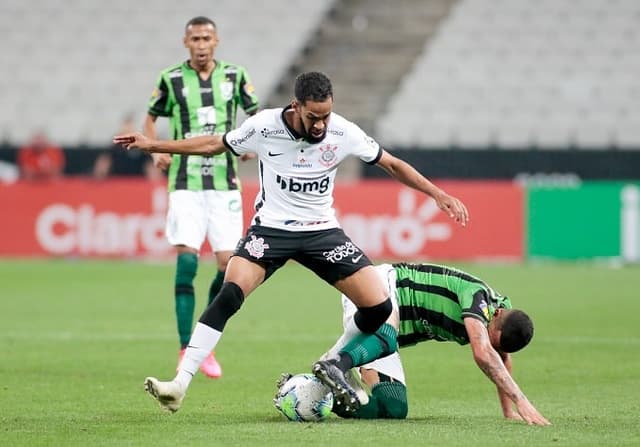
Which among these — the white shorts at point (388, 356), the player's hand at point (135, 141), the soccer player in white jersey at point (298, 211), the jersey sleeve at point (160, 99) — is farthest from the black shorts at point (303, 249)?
the jersey sleeve at point (160, 99)

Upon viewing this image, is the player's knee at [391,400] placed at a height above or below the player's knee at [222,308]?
below

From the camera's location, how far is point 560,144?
2295cm

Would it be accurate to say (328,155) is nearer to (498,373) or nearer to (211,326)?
(211,326)

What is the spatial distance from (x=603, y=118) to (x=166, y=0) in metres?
9.53

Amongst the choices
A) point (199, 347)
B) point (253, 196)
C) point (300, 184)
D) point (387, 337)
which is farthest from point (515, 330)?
point (253, 196)

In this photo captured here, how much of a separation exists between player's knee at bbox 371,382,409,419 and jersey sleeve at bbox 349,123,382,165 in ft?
4.12

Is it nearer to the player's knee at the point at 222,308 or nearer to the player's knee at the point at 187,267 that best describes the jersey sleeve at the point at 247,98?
Result: the player's knee at the point at 187,267

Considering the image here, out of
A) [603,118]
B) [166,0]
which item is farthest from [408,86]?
[166,0]

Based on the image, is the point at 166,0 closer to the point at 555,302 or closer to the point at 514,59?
the point at 514,59

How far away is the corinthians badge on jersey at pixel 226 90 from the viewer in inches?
393

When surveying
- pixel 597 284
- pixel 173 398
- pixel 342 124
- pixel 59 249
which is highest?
pixel 342 124

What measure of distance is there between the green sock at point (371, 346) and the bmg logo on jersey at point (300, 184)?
0.87 m

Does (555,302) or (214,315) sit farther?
(555,302)

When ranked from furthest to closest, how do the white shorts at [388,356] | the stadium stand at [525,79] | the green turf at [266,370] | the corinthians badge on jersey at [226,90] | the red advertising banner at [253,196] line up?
the stadium stand at [525,79] < the red advertising banner at [253,196] < the corinthians badge on jersey at [226,90] < the white shorts at [388,356] < the green turf at [266,370]
